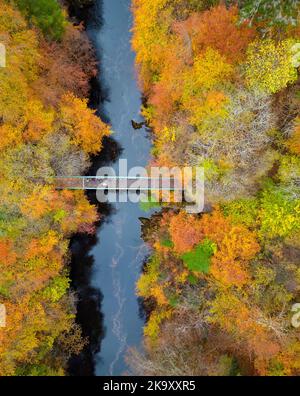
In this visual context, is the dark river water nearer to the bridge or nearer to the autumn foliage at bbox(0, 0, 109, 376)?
the bridge

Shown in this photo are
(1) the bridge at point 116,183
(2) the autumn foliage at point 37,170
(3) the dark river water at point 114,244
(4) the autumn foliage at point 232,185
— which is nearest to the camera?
(4) the autumn foliage at point 232,185

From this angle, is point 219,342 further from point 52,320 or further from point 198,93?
point 198,93

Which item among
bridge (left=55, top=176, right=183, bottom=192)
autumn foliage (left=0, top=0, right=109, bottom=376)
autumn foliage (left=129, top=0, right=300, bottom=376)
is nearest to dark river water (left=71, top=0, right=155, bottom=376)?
bridge (left=55, top=176, right=183, bottom=192)

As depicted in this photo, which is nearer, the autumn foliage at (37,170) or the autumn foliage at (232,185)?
the autumn foliage at (232,185)

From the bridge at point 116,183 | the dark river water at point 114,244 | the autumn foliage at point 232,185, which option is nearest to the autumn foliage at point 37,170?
the bridge at point 116,183

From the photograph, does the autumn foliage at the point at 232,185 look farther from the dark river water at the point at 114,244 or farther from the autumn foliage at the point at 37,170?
the autumn foliage at the point at 37,170

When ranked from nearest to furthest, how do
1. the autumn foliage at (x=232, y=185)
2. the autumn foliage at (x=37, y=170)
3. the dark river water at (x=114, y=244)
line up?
the autumn foliage at (x=232, y=185), the autumn foliage at (x=37, y=170), the dark river water at (x=114, y=244)

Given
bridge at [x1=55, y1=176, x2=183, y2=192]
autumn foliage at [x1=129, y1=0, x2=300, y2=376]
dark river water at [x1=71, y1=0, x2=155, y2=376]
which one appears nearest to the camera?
autumn foliage at [x1=129, y1=0, x2=300, y2=376]
